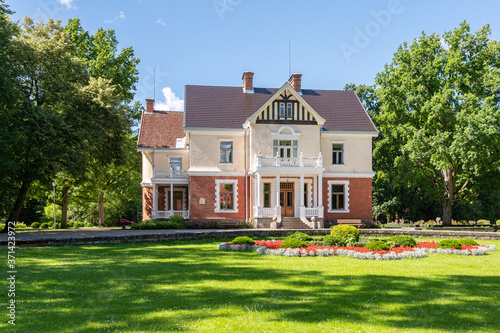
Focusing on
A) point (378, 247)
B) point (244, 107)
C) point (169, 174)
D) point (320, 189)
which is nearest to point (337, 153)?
point (320, 189)

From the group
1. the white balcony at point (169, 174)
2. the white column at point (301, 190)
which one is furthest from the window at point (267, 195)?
the white balcony at point (169, 174)

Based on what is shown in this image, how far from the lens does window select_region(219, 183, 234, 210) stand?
108 feet

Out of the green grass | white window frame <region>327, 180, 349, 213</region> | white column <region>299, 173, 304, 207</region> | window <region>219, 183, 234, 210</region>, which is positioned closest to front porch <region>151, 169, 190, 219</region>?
window <region>219, 183, 234, 210</region>

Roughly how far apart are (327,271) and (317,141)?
72.0 ft

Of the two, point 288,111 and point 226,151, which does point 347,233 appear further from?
point 226,151

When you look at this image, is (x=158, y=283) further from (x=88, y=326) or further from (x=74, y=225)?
(x=74, y=225)

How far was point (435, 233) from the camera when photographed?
2417cm

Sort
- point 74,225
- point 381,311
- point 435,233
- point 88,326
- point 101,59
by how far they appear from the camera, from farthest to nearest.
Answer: point 74,225, point 101,59, point 435,233, point 381,311, point 88,326

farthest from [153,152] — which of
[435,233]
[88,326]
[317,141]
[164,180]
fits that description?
[88,326]

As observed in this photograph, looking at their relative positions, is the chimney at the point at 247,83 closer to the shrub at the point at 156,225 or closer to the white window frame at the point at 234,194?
the white window frame at the point at 234,194

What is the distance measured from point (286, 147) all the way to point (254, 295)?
24.4m

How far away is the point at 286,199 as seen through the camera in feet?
109

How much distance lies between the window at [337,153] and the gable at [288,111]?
305 cm

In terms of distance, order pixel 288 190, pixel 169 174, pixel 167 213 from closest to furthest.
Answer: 1. pixel 288 190
2. pixel 167 213
3. pixel 169 174
